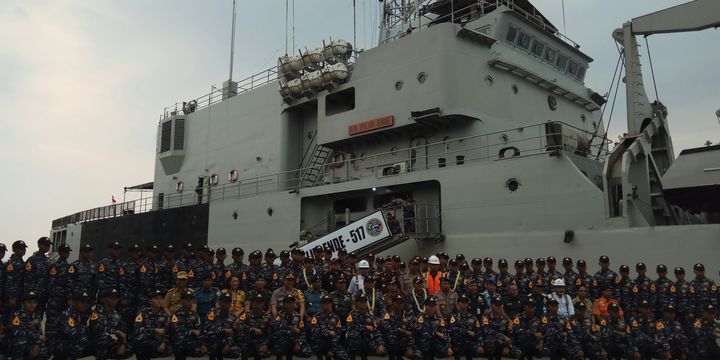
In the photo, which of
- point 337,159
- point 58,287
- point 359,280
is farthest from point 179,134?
point 359,280

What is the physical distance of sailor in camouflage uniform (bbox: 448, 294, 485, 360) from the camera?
22.5 feet

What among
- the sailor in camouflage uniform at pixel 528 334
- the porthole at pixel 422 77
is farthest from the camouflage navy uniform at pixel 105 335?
the porthole at pixel 422 77

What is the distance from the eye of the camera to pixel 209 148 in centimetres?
1947

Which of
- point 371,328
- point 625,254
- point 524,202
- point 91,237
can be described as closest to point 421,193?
point 524,202

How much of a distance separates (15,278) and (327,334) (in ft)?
12.6

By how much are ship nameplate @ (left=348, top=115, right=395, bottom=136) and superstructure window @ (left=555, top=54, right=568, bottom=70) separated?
239 inches

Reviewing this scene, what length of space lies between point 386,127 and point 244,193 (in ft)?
20.0

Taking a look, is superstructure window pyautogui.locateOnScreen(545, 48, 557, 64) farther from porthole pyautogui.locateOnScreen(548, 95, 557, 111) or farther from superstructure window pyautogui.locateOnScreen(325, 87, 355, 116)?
superstructure window pyautogui.locateOnScreen(325, 87, 355, 116)

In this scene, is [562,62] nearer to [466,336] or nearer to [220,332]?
[466,336]

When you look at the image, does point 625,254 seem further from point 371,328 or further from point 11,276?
point 11,276

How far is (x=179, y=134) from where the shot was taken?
68.3 feet

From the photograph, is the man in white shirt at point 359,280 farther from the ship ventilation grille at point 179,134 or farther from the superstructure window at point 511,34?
the ship ventilation grille at point 179,134

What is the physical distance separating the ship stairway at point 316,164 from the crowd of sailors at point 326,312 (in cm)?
778

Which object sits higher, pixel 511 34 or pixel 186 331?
pixel 511 34
